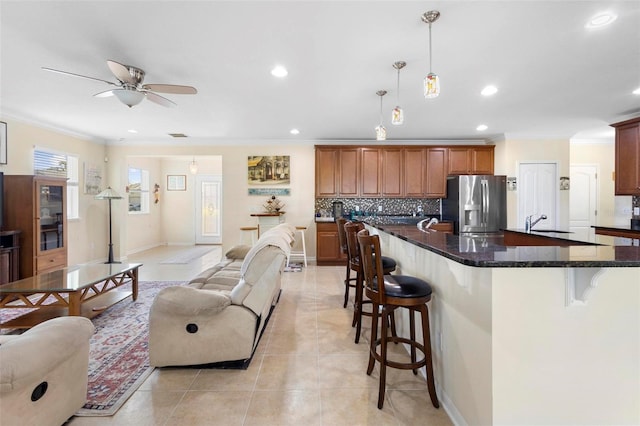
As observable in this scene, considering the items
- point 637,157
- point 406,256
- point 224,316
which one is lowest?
point 224,316

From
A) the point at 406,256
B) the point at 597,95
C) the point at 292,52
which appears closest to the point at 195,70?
the point at 292,52

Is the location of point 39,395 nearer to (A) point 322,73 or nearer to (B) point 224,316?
(B) point 224,316

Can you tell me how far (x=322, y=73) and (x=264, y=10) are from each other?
41.0 inches

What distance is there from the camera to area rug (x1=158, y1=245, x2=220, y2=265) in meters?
6.18

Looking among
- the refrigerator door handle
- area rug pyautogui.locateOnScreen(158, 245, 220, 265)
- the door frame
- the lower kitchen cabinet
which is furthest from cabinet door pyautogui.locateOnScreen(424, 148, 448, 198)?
the door frame

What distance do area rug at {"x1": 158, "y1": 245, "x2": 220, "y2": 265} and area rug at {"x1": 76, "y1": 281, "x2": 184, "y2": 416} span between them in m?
2.74

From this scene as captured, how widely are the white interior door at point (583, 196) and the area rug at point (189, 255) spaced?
8312 millimetres

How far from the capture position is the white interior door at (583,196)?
6.39 metres

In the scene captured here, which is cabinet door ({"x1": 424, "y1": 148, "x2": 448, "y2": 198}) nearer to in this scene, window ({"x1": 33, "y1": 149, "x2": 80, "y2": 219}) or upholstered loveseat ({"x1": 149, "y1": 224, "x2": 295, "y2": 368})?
upholstered loveseat ({"x1": 149, "y1": 224, "x2": 295, "y2": 368})

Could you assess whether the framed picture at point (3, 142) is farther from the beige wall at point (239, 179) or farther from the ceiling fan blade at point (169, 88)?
the ceiling fan blade at point (169, 88)

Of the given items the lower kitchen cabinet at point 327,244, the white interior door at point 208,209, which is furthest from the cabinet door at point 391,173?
the white interior door at point 208,209

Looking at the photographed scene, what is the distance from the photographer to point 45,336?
1.46m

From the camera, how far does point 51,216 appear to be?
14.4 ft

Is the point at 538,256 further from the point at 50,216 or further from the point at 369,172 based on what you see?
the point at 50,216
